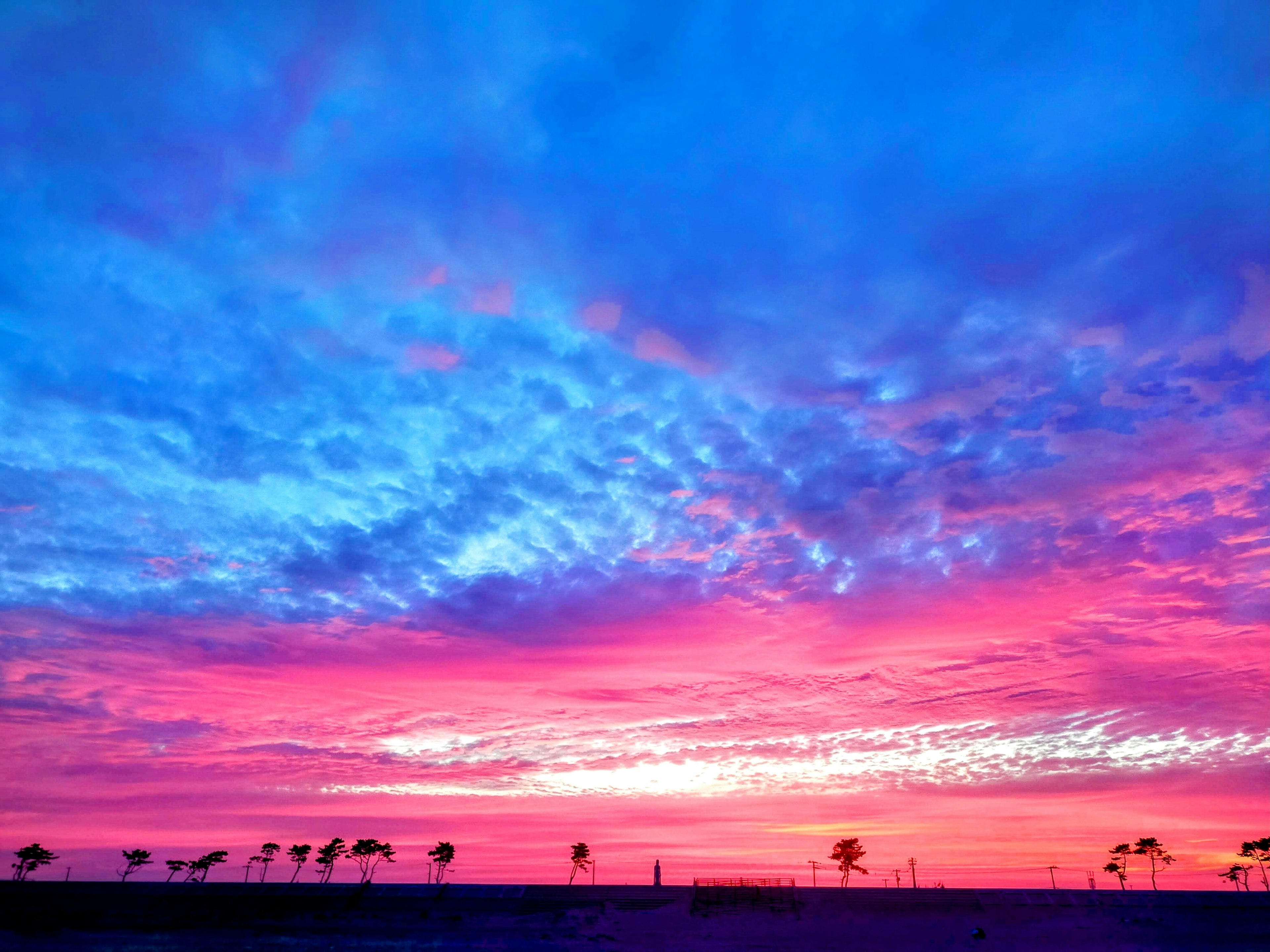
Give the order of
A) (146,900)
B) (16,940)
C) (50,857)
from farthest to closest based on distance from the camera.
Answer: (50,857), (146,900), (16,940)

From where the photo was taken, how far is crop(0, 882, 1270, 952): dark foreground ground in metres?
66.8

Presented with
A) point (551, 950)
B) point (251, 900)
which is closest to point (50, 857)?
point (251, 900)

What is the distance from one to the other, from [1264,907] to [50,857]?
6132 inches

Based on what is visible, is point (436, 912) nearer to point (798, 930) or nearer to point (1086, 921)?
point (798, 930)

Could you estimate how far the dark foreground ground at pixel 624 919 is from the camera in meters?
66.8

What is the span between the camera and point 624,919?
2960 inches

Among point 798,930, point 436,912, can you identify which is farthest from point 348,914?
point 798,930

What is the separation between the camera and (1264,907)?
7994 cm

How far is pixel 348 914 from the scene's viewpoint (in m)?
79.8

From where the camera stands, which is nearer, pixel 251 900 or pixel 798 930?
pixel 798 930

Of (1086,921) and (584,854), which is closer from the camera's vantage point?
(1086,921)

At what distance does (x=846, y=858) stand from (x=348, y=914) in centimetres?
7418

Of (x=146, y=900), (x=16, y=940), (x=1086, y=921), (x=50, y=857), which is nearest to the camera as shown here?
(x=16, y=940)

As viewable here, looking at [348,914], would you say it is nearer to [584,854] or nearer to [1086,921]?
[584,854]
